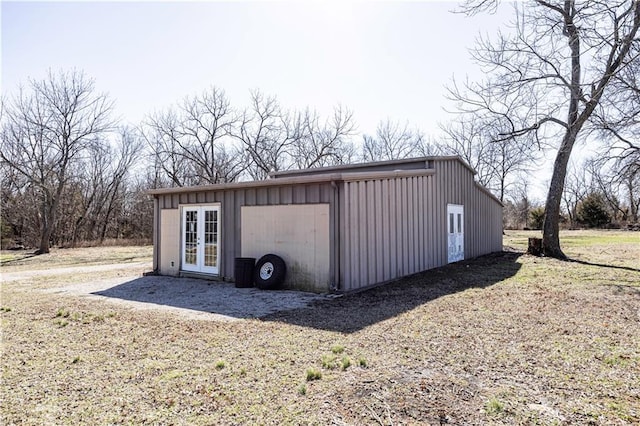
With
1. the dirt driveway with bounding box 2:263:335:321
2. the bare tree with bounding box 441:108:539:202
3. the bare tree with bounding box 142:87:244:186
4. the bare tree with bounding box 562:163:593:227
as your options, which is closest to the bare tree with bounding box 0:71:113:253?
the bare tree with bounding box 142:87:244:186

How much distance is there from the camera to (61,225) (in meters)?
25.1

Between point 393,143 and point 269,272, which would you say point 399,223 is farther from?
point 393,143

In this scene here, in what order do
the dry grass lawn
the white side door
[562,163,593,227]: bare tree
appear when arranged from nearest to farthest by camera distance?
the dry grass lawn < the white side door < [562,163,593,227]: bare tree

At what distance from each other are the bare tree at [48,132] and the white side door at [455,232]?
1911cm

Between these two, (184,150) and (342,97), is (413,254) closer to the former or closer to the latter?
(342,97)

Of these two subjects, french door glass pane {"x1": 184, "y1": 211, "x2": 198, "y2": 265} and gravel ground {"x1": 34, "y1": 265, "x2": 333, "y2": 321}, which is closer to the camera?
gravel ground {"x1": 34, "y1": 265, "x2": 333, "y2": 321}

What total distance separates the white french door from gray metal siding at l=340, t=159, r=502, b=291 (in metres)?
3.70

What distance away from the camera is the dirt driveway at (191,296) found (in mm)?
6336

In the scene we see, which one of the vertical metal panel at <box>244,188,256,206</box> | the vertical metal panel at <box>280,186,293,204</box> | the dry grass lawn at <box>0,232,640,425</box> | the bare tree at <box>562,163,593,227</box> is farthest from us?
the bare tree at <box>562,163,593,227</box>

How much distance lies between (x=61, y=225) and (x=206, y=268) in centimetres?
2007

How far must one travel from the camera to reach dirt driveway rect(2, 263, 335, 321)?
6.34m

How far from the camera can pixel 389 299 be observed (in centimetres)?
692

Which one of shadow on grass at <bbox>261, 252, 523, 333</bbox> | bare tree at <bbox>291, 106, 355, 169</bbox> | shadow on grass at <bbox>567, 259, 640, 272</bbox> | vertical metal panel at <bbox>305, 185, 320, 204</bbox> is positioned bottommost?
shadow on grass at <bbox>261, 252, 523, 333</bbox>

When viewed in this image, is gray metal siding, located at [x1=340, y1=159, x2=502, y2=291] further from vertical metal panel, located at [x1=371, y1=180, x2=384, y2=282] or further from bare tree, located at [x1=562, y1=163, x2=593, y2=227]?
bare tree, located at [x1=562, y1=163, x2=593, y2=227]
